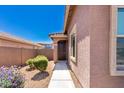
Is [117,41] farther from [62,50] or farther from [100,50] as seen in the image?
[62,50]

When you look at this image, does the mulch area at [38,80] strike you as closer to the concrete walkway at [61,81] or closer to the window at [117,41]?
the concrete walkway at [61,81]

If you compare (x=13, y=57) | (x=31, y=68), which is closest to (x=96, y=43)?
(x=31, y=68)

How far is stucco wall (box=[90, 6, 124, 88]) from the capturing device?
397 cm

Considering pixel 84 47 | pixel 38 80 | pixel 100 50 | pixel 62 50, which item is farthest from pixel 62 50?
pixel 100 50

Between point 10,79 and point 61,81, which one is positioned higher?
point 10,79

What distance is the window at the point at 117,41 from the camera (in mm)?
3837

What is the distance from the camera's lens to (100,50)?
4016 millimetres

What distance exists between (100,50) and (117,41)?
53 cm

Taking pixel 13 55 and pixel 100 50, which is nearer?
pixel 100 50

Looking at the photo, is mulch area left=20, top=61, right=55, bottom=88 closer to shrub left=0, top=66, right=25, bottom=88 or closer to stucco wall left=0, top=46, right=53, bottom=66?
shrub left=0, top=66, right=25, bottom=88

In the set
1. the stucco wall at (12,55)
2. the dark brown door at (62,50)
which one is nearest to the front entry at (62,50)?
the dark brown door at (62,50)

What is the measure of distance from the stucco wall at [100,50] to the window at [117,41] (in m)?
0.15

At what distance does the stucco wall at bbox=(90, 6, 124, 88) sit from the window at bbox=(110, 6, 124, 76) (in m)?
0.15
